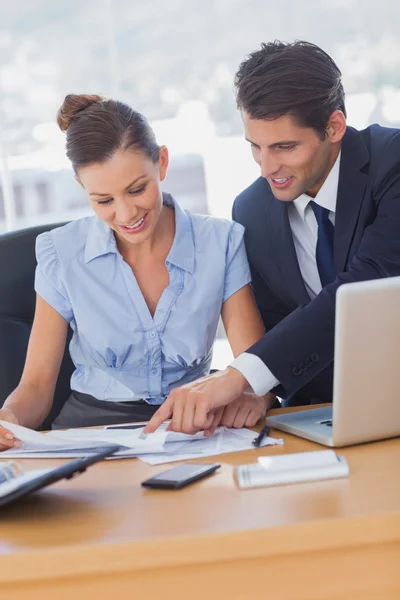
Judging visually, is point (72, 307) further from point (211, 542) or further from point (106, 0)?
point (106, 0)

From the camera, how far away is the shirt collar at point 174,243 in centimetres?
204

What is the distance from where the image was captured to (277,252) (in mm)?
→ 2027

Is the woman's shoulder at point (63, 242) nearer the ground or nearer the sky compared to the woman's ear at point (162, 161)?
nearer the ground

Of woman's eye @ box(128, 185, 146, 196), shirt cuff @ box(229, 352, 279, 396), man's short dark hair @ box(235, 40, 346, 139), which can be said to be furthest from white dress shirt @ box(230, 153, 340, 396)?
shirt cuff @ box(229, 352, 279, 396)

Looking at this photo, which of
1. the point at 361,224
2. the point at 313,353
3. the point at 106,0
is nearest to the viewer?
the point at 313,353

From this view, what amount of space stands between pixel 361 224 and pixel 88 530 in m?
1.10

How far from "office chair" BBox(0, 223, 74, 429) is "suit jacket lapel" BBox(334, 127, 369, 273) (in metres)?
0.70

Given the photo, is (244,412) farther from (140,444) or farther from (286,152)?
(286,152)

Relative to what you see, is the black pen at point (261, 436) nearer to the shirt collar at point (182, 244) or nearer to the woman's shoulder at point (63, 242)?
the shirt collar at point (182, 244)

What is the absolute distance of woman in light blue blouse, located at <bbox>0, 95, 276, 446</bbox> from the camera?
6.35ft

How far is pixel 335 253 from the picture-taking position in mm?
1952

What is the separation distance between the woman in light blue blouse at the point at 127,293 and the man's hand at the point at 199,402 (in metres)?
0.42

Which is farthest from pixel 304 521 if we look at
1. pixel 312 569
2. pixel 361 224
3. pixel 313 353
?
pixel 361 224

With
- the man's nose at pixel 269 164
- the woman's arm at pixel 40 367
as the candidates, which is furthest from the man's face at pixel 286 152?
the woman's arm at pixel 40 367
